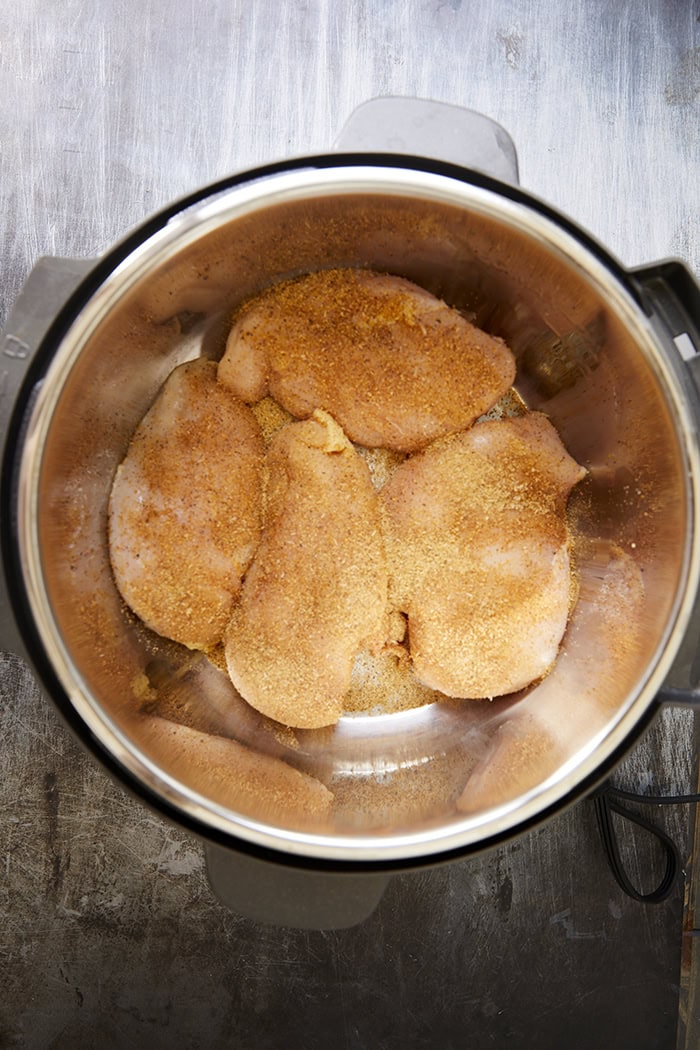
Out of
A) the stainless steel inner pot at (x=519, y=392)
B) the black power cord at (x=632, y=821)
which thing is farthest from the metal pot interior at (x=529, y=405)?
the black power cord at (x=632, y=821)

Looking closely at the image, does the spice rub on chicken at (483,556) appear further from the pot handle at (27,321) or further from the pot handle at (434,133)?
the pot handle at (27,321)

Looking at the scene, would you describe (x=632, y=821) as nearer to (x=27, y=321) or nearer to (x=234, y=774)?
(x=234, y=774)

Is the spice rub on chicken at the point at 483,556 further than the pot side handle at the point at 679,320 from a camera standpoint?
Yes

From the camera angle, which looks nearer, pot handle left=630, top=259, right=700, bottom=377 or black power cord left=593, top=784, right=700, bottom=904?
pot handle left=630, top=259, right=700, bottom=377

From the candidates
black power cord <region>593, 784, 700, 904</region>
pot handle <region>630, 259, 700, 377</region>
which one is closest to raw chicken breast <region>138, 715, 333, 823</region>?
black power cord <region>593, 784, 700, 904</region>

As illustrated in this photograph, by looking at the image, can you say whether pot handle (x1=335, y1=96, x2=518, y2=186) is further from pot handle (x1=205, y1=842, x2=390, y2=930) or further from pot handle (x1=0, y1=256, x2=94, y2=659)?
pot handle (x1=205, y1=842, x2=390, y2=930)

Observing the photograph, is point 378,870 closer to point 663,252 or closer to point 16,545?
point 16,545
